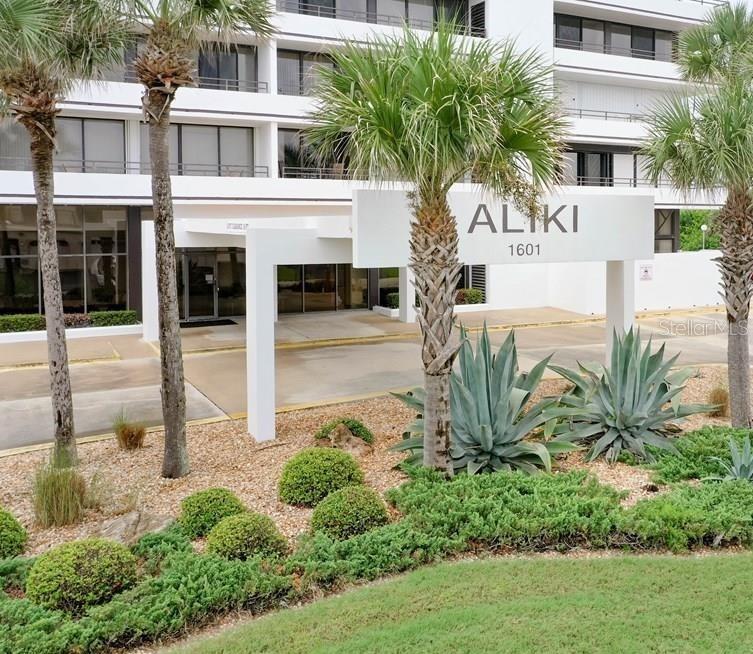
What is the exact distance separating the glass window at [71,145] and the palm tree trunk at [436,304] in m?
18.3

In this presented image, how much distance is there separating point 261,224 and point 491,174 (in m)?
9.98

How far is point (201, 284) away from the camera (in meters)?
26.4

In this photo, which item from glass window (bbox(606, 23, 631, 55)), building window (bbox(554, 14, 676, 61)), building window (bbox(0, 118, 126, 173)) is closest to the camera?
building window (bbox(0, 118, 126, 173))

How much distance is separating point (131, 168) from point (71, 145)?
1.89m

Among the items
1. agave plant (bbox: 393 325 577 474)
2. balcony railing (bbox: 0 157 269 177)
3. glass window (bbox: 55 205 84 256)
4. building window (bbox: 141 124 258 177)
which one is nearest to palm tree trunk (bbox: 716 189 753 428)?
agave plant (bbox: 393 325 577 474)

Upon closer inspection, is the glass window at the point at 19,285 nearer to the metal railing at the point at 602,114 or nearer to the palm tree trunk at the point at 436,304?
the palm tree trunk at the point at 436,304

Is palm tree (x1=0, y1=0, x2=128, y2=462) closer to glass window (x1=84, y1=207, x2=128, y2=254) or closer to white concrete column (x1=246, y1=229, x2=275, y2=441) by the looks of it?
white concrete column (x1=246, y1=229, x2=275, y2=441)

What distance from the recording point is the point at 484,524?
6969 millimetres

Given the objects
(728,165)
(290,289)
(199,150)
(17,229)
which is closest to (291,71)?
(199,150)

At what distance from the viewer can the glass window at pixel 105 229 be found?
77.3 ft

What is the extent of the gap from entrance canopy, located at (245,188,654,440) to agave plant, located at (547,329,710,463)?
2.58 m

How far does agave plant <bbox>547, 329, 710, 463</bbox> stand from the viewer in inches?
377

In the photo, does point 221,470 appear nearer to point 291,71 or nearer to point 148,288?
point 148,288

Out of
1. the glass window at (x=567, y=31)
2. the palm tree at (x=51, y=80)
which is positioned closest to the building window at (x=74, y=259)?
the palm tree at (x=51, y=80)
